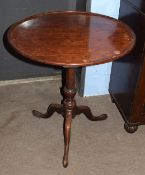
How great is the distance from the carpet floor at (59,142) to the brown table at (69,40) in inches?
5.2

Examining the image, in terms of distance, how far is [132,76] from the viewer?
1754mm

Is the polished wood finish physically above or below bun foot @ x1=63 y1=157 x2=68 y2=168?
above

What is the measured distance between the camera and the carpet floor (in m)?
1.70

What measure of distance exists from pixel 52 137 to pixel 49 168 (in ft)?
0.82

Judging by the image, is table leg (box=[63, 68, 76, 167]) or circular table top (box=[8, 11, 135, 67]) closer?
A: circular table top (box=[8, 11, 135, 67])

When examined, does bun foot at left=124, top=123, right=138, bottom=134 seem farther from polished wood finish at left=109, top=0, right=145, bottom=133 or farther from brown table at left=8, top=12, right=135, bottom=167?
brown table at left=8, top=12, right=135, bottom=167

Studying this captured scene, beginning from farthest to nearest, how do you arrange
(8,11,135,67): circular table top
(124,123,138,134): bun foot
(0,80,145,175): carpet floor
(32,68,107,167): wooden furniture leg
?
1. (124,123,138,134): bun foot
2. (0,80,145,175): carpet floor
3. (32,68,107,167): wooden furniture leg
4. (8,11,135,67): circular table top

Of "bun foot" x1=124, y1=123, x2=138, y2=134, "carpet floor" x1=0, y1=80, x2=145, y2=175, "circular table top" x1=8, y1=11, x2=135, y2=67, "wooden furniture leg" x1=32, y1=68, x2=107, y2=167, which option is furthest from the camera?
"bun foot" x1=124, y1=123, x2=138, y2=134

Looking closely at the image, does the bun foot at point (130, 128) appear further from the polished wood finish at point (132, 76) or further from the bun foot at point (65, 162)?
the bun foot at point (65, 162)

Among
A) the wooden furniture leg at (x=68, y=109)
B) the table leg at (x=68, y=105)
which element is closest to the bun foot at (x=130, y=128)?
the wooden furniture leg at (x=68, y=109)

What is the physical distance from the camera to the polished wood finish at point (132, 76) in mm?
1613

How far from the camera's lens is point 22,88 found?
2326mm

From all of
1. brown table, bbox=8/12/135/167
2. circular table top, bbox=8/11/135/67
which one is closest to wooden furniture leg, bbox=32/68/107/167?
brown table, bbox=8/12/135/167

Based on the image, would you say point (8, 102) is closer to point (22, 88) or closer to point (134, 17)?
point (22, 88)
